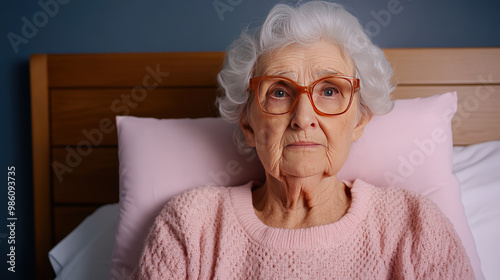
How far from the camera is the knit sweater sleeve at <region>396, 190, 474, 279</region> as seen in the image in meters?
1.06

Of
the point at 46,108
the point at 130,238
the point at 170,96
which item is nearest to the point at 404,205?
the point at 130,238

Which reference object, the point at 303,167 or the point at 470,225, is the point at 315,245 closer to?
the point at 303,167

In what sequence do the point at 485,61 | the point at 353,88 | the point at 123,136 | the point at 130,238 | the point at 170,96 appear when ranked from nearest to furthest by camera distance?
the point at 353,88, the point at 130,238, the point at 123,136, the point at 485,61, the point at 170,96

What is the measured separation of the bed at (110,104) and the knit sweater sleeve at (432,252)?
0.63 m

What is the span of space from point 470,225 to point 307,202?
0.62 m

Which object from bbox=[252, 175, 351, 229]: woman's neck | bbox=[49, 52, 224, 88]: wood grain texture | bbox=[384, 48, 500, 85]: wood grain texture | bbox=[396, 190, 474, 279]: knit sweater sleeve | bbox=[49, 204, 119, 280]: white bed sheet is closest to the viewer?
bbox=[396, 190, 474, 279]: knit sweater sleeve

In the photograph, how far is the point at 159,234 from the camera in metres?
1.18

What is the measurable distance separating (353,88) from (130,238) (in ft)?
2.95

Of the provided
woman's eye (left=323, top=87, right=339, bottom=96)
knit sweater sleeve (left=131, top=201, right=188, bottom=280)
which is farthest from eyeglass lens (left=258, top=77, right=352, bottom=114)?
knit sweater sleeve (left=131, top=201, right=188, bottom=280)

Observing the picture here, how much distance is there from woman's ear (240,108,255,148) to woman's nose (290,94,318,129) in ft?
0.65

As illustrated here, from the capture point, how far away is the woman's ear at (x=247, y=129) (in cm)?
126

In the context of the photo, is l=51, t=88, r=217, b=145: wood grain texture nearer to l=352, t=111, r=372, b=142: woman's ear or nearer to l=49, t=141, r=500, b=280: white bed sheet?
l=49, t=141, r=500, b=280: white bed sheet

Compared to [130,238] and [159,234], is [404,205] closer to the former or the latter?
[159,234]

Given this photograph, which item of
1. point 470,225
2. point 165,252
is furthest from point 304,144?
point 470,225
